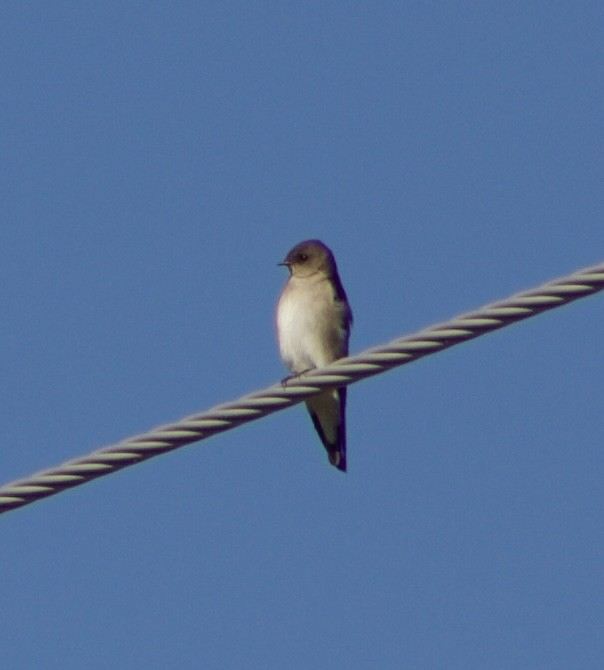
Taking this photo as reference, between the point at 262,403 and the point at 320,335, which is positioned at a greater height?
the point at 320,335

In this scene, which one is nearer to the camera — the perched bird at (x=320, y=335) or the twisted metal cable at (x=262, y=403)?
the twisted metal cable at (x=262, y=403)

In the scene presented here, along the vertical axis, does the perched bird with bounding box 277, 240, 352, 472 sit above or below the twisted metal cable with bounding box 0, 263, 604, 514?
above

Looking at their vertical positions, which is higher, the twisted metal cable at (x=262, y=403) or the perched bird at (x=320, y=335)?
the perched bird at (x=320, y=335)

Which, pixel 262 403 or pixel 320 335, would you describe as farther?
pixel 320 335

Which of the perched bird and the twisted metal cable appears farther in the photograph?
the perched bird
